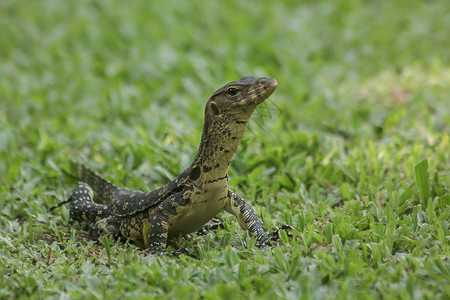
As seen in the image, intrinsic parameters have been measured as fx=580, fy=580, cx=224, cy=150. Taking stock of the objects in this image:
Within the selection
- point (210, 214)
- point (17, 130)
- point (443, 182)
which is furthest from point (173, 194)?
point (17, 130)

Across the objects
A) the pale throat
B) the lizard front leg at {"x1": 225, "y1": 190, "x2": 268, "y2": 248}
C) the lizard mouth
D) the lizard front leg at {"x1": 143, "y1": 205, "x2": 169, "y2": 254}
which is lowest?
the lizard front leg at {"x1": 225, "y1": 190, "x2": 268, "y2": 248}

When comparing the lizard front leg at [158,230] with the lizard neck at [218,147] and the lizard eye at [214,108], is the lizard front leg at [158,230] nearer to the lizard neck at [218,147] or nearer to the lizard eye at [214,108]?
the lizard neck at [218,147]

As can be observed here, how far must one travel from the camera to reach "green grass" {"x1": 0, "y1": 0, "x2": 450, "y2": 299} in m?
3.72

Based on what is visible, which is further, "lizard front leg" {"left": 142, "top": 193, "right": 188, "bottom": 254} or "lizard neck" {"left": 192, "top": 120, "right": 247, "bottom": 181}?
"lizard front leg" {"left": 142, "top": 193, "right": 188, "bottom": 254}

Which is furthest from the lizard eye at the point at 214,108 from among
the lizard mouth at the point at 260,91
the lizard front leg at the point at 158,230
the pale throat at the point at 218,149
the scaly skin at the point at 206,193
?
the lizard front leg at the point at 158,230

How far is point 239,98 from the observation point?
3.84 m

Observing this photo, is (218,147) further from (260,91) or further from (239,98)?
(260,91)

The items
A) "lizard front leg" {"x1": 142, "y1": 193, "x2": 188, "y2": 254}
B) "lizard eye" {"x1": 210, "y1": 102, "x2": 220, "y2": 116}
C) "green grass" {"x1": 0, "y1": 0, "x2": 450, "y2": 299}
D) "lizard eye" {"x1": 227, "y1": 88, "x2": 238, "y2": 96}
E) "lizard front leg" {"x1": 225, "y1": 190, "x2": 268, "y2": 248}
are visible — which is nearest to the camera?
"green grass" {"x1": 0, "y1": 0, "x2": 450, "y2": 299}

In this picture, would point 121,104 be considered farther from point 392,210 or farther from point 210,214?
point 392,210

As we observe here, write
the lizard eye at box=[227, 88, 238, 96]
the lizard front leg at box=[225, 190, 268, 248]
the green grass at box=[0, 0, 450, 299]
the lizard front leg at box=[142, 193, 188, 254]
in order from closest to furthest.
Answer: the green grass at box=[0, 0, 450, 299], the lizard eye at box=[227, 88, 238, 96], the lizard front leg at box=[142, 193, 188, 254], the lizard front leg at box=[225, 190, 268, 248]

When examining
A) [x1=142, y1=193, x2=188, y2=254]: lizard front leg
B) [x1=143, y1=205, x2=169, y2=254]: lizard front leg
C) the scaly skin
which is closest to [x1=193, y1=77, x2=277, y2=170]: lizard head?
the scaly skin

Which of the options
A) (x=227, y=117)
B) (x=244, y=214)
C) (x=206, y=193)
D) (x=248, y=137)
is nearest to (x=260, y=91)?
(x=227, y=117)

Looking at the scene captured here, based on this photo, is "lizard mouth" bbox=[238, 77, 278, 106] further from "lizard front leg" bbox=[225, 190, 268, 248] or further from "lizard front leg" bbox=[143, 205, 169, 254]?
"lizard front leg" bbox=[143, 205, 169, 254]

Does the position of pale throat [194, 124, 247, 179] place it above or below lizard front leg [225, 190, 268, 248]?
above
